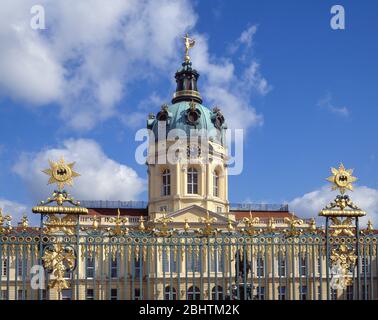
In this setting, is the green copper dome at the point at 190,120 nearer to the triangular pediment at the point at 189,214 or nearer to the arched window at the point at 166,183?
the arched window at the point at 166,183

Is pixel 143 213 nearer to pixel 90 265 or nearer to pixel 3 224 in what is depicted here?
pixel 90 265

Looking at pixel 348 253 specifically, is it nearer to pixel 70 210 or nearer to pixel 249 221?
pixel 249 221

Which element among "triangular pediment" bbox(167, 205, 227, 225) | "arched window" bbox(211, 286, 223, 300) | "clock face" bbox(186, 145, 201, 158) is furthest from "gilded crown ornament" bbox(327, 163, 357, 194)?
"clock face" bbox(186, 145, 201, 158)

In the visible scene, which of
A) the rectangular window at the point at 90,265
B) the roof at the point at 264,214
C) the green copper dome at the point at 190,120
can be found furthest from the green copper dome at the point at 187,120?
the rectangular window at the point at 90,265

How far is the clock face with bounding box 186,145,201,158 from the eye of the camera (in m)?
39.2

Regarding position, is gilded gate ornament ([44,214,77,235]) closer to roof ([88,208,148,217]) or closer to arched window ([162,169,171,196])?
roof ([88,208,148,217])

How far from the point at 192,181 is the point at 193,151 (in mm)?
2527

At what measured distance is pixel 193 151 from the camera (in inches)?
1549

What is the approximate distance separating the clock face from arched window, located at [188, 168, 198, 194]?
1.82 metres

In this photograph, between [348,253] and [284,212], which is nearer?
[348,253]
